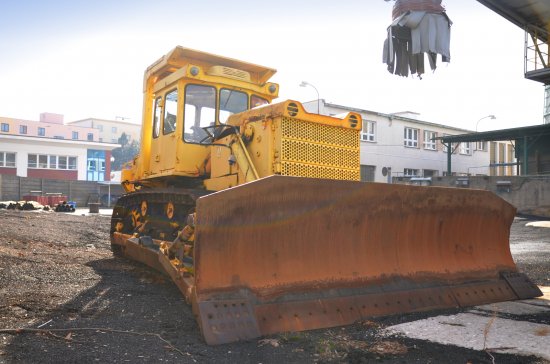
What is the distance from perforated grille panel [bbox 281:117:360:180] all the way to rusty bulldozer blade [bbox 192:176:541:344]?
973 millimetres

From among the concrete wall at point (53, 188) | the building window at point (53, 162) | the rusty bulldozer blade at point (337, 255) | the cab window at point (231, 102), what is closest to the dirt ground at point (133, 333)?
the rusty bulldozer blade at point (337, 255)

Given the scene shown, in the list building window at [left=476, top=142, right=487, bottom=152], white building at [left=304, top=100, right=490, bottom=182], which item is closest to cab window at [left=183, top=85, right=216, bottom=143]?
white building at [left=304, top=100, right=490, bottom=182]

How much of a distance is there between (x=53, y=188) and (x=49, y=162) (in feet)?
47.8

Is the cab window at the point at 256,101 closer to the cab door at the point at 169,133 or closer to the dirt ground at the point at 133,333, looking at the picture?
the cab door at the point at 169,133

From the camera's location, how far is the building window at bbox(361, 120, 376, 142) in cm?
3603

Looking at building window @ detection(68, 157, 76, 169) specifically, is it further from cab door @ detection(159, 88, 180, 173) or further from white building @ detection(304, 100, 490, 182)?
cab door @ detection(159, 88, 180, 173)

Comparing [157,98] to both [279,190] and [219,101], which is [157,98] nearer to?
[219,101]

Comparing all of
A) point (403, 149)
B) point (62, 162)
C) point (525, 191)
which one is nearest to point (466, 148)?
point (403, 149)

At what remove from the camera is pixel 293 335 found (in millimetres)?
4102

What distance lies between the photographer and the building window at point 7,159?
4594cm

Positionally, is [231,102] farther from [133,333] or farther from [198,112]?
[133,333]

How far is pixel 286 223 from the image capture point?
4703mm

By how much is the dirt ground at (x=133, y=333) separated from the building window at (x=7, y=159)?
44.4 meters

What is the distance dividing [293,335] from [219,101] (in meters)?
4.18
